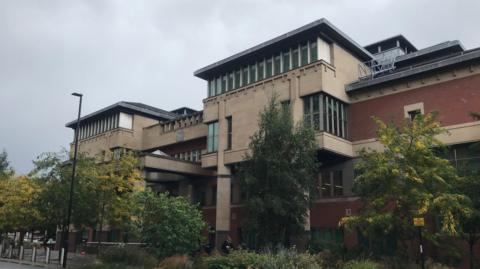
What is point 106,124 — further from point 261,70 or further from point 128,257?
point 128,257

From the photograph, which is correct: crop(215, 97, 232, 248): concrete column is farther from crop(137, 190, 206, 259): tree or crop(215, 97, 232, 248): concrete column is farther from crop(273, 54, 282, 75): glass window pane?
crop(137, 190, 206, 259): tree

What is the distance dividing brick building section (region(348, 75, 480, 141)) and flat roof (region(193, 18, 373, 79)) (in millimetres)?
4724

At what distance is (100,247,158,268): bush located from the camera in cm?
2236

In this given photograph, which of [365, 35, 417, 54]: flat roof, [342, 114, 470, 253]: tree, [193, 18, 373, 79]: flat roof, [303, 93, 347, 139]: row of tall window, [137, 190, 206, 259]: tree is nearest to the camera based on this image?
[342, 114, 470, 253]: tree

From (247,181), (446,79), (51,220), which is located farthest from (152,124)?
(446,79)

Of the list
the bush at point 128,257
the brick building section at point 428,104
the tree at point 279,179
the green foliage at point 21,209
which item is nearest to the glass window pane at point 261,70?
the brick building section at point 428,104

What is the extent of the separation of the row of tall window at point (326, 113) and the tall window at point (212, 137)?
9.28 m

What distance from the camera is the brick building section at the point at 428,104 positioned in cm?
2809

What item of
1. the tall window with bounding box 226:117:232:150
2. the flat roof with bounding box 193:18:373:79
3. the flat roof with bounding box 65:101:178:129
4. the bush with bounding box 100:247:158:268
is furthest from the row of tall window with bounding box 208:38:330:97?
the bush with bounding box 100:247:158:268

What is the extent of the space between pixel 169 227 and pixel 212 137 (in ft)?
56.4

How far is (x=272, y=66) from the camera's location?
117 feet

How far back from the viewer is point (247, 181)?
25750mm

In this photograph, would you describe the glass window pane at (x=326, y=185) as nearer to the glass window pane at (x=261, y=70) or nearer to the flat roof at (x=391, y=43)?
the glass window pane at (x=261, y=70)

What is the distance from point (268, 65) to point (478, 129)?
15.3 metres
